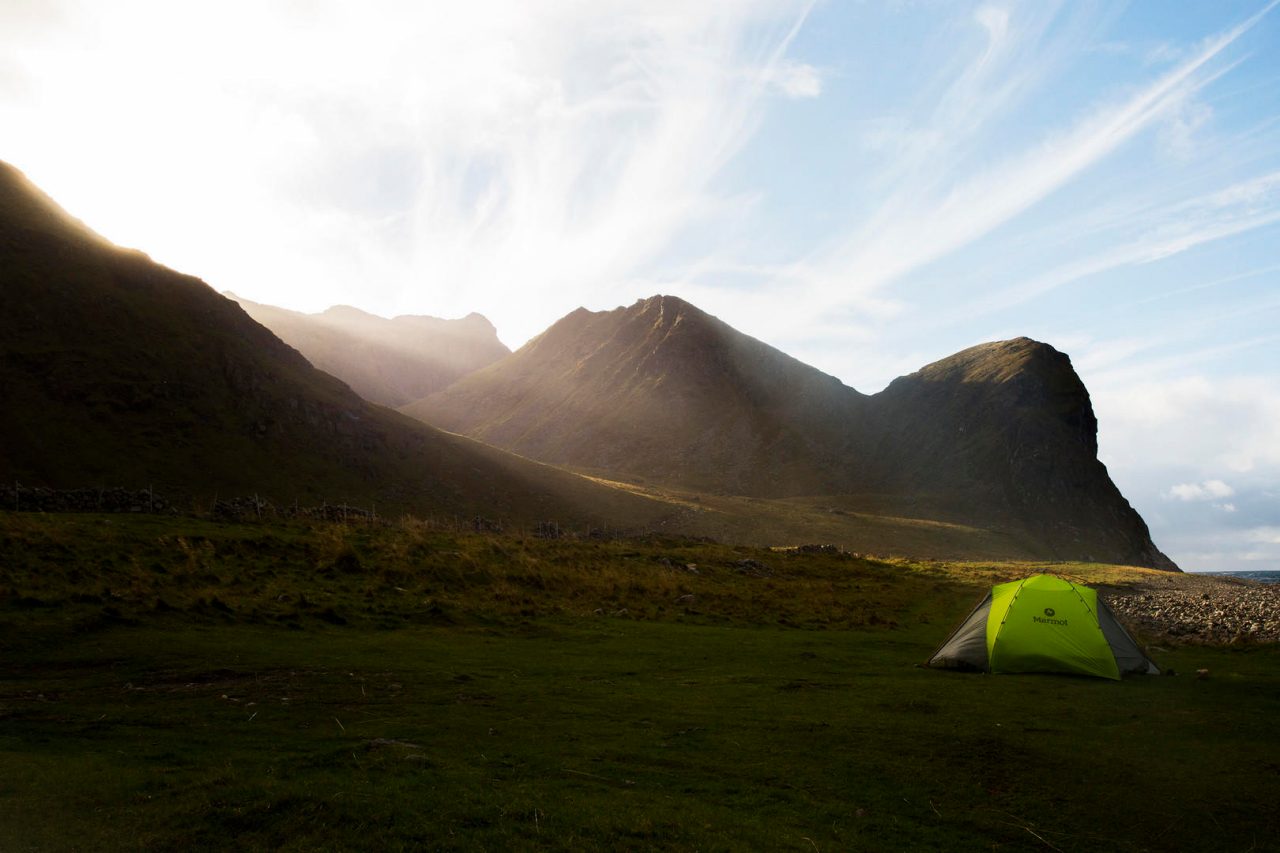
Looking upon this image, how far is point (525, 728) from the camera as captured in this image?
11430mm

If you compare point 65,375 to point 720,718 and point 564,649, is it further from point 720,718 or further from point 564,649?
point 720,718

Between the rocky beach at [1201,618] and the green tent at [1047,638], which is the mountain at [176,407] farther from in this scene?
the green tent at [1047,638]

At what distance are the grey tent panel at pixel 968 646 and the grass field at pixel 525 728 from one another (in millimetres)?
1093

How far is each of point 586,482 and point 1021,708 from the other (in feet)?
274

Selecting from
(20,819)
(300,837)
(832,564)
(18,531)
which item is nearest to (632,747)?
(300,837)

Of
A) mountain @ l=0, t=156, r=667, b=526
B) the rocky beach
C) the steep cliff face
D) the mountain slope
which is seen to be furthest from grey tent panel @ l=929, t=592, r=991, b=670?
the mountain slope

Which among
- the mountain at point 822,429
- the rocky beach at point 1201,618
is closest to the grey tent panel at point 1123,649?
the rocky beach at point 1201,618

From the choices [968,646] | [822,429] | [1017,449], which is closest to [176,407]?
[968,646]

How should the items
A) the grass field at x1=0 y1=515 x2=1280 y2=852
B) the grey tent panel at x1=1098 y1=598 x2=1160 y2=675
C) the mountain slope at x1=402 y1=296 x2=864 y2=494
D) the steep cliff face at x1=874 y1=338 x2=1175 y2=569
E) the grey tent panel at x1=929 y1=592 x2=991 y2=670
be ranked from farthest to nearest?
1. the mountain slope at x1=402 y1=296 x2=864 y2=494
2. the steep cliff face at x1=874 y1=338 x2=1175 y2=569
3. the grey tent panel at x1=929 y1=592 x2=991 y2=670
4. the grey tent panel at x1=1098 y1=598 x2=1160 y2=675
5. the grass field at x1=0 y1=515 x2=1280 y2=852

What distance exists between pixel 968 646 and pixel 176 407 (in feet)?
231

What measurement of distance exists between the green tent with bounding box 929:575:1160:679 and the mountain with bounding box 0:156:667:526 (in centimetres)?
5960

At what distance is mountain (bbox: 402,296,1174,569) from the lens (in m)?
142

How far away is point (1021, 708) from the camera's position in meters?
13.6

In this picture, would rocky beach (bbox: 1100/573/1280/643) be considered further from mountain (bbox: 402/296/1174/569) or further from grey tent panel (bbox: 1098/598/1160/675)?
mountain (bbox: 402/296/1174/569)
